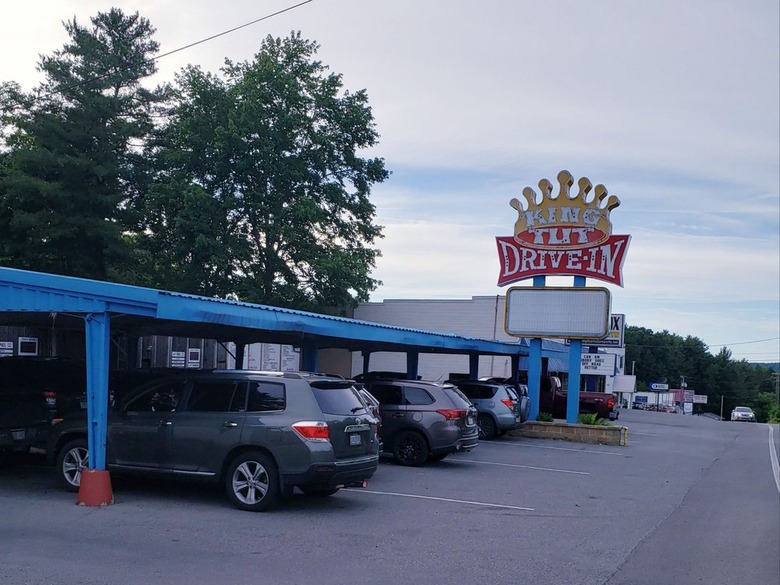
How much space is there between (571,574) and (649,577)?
80 centimetres

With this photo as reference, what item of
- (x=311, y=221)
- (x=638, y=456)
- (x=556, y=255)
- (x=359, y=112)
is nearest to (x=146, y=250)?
(x=311, y=221)

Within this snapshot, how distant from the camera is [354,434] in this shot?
10758mm

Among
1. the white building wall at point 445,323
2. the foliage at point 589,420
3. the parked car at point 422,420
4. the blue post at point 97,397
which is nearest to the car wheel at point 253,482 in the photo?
the blue post at point 97,397

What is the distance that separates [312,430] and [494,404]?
1280 cm

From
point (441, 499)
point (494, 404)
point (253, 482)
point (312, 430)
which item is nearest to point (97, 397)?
point (253, 482)

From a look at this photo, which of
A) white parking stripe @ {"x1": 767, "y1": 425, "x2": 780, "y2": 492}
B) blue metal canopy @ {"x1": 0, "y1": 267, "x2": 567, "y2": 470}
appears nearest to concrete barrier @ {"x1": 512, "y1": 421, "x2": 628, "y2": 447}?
white parking stripe @ {"x1": 767, "y1": 425, "x2": 780, "y2": 492}

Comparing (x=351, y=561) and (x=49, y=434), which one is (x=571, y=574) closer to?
(x=351, y=561)

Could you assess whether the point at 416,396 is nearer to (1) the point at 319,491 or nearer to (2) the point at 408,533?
(1) the point at 319,491

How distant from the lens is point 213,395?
11.0m

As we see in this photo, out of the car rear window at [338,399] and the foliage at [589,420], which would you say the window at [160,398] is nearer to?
the car rear window at [338,399]

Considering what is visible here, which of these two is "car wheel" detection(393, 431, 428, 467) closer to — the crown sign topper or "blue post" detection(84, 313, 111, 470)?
"blue post" detection(84, 313, 111, 470)

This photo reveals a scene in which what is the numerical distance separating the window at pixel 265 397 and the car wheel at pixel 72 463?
102 inches

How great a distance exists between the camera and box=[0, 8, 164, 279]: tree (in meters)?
27.3

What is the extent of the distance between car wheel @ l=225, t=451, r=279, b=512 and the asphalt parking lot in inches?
7.5
